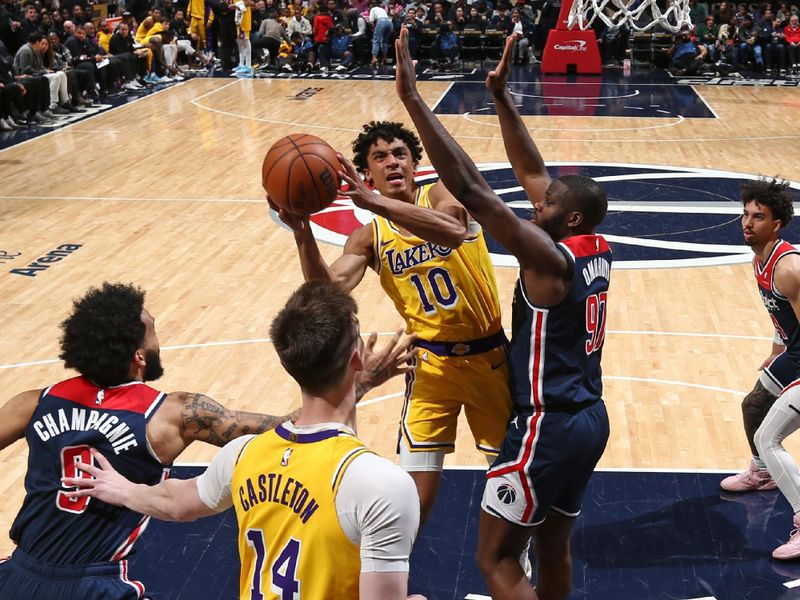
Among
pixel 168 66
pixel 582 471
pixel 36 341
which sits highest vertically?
pixel 582 471

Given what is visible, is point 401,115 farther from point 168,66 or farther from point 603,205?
point 603,205

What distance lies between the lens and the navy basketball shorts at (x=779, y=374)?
5.63m

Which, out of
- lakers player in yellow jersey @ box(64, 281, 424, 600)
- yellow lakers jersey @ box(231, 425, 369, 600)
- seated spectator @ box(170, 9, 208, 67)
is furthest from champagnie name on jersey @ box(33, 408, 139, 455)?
seated spectator @ box(170, 9, 208, 67)

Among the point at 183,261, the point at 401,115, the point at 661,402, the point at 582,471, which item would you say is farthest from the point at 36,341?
the point at 401,115

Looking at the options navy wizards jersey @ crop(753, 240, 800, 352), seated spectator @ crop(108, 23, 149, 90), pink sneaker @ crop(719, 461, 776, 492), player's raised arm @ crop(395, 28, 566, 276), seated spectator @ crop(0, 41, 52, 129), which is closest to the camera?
player's raised arm @ crop(395, 28, 566, 276)

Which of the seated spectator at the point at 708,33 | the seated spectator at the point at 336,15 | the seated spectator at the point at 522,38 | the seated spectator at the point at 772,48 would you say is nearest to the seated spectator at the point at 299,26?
the seated spectator at the point at 336,15

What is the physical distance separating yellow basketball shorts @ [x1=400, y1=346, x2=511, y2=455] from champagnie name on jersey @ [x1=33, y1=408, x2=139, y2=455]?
5.63 feet

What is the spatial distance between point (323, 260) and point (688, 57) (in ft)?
70.0

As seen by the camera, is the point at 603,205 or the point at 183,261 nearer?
the point at 603,205

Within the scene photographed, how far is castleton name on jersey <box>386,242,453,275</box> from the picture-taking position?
4957 millimetres

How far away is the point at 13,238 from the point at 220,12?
14.7 metres

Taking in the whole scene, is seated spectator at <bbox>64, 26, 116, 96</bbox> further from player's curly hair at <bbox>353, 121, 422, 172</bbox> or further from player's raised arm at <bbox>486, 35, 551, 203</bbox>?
player's raised arm at <bbox>486, 35, 551, 203</bbox>

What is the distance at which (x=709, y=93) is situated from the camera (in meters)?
21.7

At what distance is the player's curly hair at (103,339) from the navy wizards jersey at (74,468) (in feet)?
0.26
